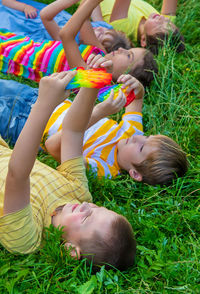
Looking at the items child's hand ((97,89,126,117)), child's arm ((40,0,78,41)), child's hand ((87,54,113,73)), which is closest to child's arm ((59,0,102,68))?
child's arm ((40,0,78,41))

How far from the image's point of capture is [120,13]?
427 cm

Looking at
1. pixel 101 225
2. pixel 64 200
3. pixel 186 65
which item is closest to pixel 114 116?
pixel 186 65

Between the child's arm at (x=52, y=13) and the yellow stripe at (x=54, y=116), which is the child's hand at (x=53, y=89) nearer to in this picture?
the yellow stripe at (x=54, y=116)

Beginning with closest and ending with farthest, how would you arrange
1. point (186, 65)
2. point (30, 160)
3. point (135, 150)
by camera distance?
point (30, 160) < point (135, 150) < point (186, 65)

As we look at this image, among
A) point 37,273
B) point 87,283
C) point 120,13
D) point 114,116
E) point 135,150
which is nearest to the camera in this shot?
point 87,283

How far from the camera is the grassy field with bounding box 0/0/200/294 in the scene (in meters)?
1.83

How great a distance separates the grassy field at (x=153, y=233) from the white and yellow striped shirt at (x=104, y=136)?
12 cm

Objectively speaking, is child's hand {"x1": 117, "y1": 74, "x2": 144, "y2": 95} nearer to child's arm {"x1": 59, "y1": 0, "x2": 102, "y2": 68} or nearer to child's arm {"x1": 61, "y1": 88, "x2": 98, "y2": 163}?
child's arm {"x1": 59, "y1": 0, "x2": 102, "y2": 68}

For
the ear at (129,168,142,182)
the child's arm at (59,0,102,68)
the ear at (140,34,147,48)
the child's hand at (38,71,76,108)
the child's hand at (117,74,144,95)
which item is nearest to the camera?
the child's hand at (38,71,76,108)

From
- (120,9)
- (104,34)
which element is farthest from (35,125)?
(120,9)

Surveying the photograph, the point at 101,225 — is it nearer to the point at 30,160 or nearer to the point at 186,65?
the point at 30,160

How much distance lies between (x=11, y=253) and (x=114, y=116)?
1.66 m

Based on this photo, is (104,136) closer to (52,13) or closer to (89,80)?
(89,80)

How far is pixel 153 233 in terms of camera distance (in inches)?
84.5
